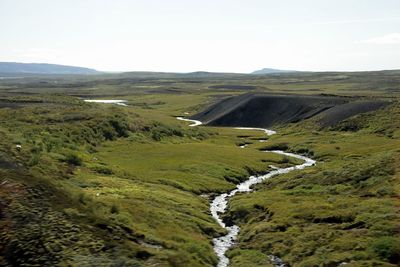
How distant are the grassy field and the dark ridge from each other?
39845mm

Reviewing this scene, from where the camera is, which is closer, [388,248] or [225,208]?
[388,248]

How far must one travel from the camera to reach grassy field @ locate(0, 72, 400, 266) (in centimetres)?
3606

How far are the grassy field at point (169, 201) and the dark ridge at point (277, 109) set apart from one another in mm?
39845

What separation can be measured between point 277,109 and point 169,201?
119 meters

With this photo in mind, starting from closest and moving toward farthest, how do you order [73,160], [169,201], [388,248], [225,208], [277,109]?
[388,248]
[169,201]
[225,208]
[73,160]
[277,109]

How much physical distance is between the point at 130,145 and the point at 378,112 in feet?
250

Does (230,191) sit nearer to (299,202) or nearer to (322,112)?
(299,202)

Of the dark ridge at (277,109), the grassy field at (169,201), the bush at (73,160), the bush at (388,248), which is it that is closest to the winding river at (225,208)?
the grassy field at (169,201)

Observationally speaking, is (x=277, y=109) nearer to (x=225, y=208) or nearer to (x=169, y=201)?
(x=225, y=208)

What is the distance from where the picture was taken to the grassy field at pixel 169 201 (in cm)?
3606

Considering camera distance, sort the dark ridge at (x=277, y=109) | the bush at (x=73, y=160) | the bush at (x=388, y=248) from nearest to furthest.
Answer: the bush at (x=388, y=248), the bush at (x=73, y=160), the dark ridge at (x=277, y=109)

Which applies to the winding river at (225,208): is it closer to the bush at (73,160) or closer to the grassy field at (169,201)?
the grassy field at (169,201)

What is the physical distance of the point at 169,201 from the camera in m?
59.4

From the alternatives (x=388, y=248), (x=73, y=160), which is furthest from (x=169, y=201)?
(x=388, y=248)
